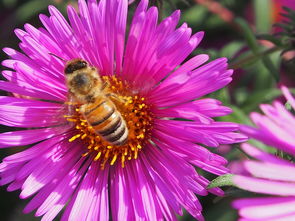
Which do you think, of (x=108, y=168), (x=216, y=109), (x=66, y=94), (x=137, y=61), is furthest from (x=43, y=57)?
(x=216, y=109)

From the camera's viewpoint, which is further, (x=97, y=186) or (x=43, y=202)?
(x=97, y=186)

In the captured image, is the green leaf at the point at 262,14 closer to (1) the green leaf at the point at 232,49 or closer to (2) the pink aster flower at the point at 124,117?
(1) the green leaf at the point at 232,49

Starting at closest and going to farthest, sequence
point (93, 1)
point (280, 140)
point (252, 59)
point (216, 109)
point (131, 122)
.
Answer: point (280, 140) < point (216, 109) < point (93, 1) < point (131, 122) < point (252, 59)

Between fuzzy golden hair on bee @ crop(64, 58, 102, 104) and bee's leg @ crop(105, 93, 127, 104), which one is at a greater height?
fuzzy golden hair on bee @ crop(64, 58, 102, 104)

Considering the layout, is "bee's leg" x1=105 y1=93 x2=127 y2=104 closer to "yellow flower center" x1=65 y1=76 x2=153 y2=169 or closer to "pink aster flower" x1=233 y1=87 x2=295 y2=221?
"yellow flower center" x1=65 y1=76 x2=153 y2=169

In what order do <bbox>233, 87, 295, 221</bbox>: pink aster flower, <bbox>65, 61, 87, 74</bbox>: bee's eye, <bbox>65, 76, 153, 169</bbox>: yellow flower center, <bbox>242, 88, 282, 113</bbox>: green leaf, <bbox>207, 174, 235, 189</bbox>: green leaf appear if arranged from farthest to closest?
<bbox>242, 88, 282, 113</bbox>: green leaf, <bbox>65, 76, 153, 169</bbox>: yellow flower center, <bbox>65, 61, 87, 74</bbox>: bee's eye, <bbox>207, 174, 235, 189</bbox>: green leaf, <bbox>233, 87, 295, 221</bbox>: pink aster flower

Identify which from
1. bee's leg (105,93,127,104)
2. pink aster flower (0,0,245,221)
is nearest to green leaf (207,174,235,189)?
pink aster flower (0,0,245,221)

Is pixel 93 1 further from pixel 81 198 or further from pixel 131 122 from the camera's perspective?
pixel 81 198
